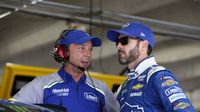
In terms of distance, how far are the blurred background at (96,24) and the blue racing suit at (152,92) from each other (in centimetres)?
386

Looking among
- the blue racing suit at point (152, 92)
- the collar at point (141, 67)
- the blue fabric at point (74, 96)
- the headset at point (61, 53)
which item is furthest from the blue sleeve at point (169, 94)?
the headset at point (61, 53)

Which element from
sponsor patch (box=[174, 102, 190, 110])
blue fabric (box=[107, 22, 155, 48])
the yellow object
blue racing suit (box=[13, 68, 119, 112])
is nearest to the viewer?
sponsor patch (box=[174, 102, 190, 110])

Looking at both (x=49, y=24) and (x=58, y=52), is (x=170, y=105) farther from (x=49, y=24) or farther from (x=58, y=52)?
Answer: (x=49, y=24)

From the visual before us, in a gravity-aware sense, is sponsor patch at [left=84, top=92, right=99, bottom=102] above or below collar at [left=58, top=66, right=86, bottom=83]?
below

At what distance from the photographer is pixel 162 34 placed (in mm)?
8078

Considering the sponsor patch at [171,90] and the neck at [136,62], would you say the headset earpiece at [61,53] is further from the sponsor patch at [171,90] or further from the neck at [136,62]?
the sponsor patch at [171,90]

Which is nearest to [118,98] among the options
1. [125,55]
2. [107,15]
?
[125,55]

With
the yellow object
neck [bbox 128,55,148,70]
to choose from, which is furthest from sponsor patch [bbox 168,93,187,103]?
the yellow object

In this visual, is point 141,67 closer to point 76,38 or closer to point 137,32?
point 137,32

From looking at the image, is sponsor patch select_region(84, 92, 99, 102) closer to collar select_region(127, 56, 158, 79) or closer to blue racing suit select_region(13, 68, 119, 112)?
blue racing suit select_region(13, 68, 119, 112)

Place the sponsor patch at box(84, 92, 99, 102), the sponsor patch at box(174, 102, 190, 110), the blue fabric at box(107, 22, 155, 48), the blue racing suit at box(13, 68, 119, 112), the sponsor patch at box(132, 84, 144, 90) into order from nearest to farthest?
the sponsor patch at box(174, 102, 190, 110) < the sponsor patch at box(132, 84, 144, 90) < the blue fabric at box(107, 22, 155, 48) < the blue racing suit at box(13, 68, 119, 112) < the sponsor patch at box(84, 92, 99, 102)

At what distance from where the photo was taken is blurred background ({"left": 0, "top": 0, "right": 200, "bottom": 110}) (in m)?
7.26

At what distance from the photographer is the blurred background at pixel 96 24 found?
23.8 feet

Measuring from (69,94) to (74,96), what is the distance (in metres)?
0.03
